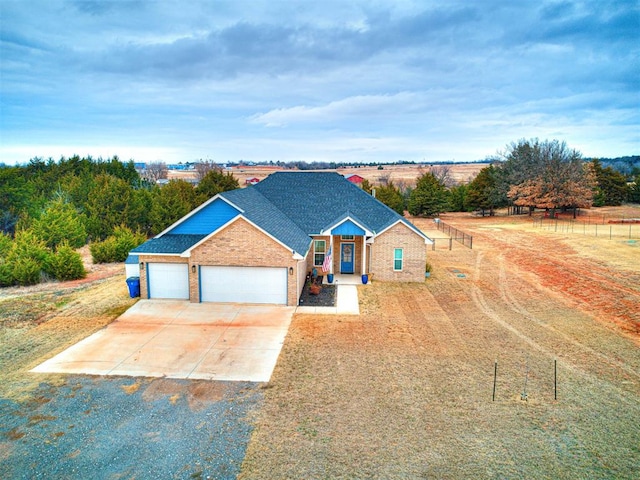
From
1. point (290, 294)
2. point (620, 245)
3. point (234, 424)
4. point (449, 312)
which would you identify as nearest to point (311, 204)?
point (290, 294)

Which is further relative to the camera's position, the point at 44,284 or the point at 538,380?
the point at 44,284

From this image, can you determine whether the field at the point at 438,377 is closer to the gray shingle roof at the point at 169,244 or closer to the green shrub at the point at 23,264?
the green shrub at the point at 23,264

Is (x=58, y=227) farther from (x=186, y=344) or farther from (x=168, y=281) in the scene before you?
(x=186, y=344)

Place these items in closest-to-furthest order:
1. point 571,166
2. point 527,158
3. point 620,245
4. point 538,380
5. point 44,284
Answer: point 538,380, point 44,284, point 620,245, point 571,166, point 527,158

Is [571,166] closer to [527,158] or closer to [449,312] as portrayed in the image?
[527,158]

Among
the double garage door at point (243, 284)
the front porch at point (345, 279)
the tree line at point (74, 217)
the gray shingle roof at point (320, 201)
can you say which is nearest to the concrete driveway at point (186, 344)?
the double garage door at point (243, 284)

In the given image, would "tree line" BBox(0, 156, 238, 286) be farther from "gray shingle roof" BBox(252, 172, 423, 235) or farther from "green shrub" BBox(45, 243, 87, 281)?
"gray shingle roof" BBox(252, 172, 423, 235)

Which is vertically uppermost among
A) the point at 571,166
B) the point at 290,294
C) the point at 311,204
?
the point at 571,166
